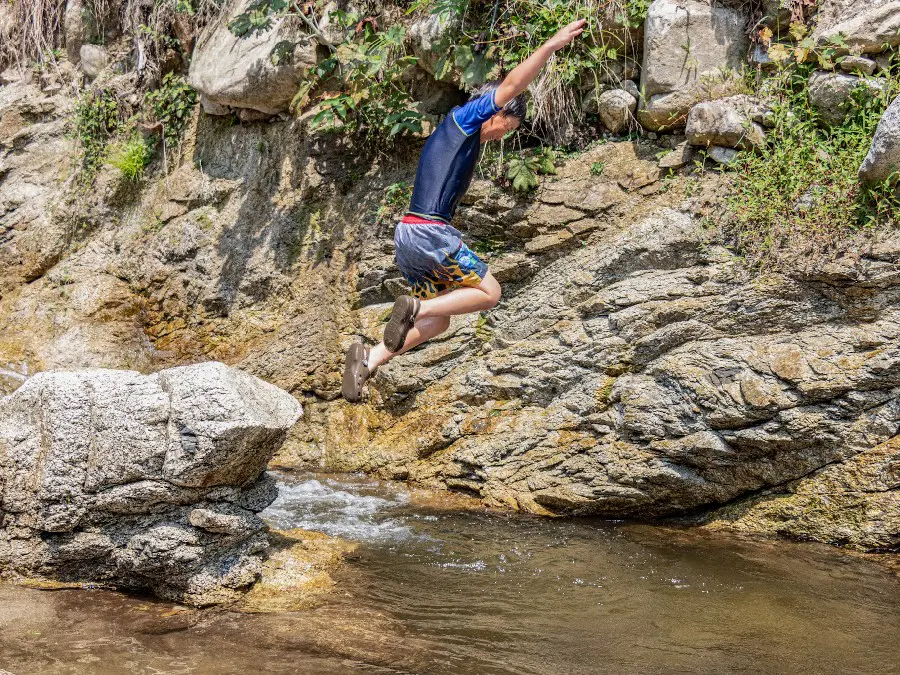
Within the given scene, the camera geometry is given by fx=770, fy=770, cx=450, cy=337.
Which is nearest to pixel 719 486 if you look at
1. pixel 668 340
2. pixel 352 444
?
pixel 668 340

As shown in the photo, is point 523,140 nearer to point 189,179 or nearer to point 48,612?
point 189,179

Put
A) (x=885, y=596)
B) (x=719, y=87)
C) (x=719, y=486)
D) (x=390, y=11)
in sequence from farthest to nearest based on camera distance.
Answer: (x=390, y=11)
(x=719, y=87)
(x=719, y=486)
(x=885, y=596)

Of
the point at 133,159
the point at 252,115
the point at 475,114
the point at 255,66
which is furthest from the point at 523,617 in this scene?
the point at 133,159

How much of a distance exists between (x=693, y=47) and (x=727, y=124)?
2.71ft

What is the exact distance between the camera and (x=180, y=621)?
363 cm

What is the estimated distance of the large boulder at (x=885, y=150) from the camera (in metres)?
4.80

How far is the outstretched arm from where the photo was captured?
4.18m

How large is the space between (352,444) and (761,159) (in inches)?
156

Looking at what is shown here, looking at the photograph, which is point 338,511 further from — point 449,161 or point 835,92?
point 835,92

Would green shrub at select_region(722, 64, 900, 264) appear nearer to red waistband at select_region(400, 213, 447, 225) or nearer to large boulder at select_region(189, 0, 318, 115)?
red waistband at select_region(400, 213, 447, 225)

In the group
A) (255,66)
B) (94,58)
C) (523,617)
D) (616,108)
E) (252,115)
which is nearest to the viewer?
(523,617)

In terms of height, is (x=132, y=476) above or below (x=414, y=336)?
below

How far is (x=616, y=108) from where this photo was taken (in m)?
6.53

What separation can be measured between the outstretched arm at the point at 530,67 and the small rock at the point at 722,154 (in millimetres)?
2141
